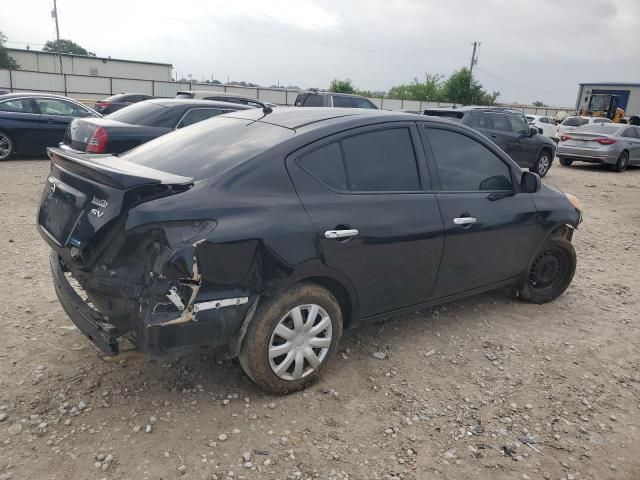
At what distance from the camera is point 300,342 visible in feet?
10.0

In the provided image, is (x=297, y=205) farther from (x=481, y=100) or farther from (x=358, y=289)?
(x=481, y=100)

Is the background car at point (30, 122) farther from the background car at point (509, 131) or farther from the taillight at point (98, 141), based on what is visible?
the background car at point (509, 131)

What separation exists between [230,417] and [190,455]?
0.36m

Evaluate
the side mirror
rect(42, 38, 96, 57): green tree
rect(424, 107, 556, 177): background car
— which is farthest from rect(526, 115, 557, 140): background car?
rect(42, 38, 96, 57): green tree

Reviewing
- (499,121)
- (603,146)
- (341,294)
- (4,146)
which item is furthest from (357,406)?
(603,146)

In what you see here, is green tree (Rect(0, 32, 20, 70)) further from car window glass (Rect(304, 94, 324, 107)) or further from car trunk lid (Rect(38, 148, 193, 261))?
car trunk lid (Rect(38, 148, 193, 261))

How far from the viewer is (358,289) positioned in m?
3.26

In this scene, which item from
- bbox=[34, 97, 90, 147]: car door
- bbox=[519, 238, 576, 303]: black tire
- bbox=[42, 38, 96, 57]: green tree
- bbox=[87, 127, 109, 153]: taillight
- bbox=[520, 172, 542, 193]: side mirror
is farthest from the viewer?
bbox=[42, 38, 96, 57]: green tree

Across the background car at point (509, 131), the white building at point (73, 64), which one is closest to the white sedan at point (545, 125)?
the background car at point (509, 131)

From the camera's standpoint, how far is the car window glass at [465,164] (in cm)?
371

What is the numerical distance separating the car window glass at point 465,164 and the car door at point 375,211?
0.20 metres

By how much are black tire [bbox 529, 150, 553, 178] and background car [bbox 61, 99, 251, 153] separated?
8.17 metres

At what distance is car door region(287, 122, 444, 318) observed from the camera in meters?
3.05

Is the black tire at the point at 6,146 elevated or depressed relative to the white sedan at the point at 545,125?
depressed
